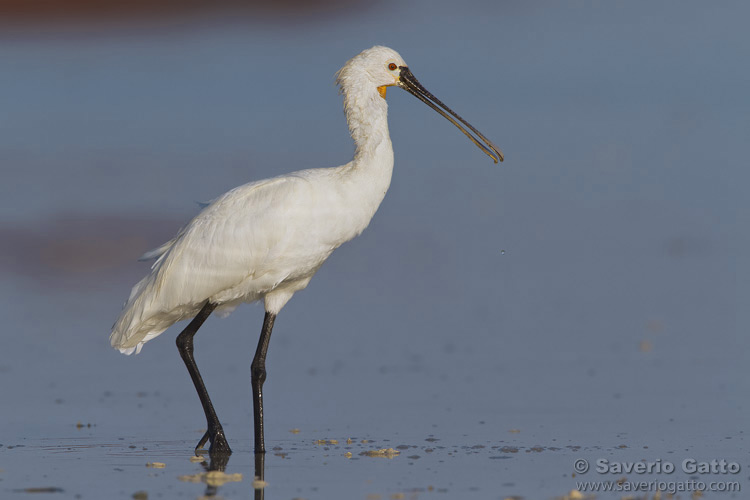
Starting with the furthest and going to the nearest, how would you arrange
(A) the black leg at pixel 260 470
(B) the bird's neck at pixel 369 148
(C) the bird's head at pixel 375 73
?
1. (C) the bird's head at pixel 375 73
2. (B) the bird's neck at pixel 369 148
3. (A) the black leg at pixel 260 470

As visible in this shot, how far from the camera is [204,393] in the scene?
10.5 m

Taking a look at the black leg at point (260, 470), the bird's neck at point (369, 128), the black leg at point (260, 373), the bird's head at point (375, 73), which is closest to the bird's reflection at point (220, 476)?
the black leg at point (260, 470)

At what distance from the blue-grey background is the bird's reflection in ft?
0.30

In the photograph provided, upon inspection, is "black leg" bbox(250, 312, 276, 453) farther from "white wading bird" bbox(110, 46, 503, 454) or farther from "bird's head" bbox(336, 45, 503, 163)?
"bird's head" bbox(336, 45, 503, 163)

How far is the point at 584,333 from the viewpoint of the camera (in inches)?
561

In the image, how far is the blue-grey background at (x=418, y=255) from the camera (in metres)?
10.1

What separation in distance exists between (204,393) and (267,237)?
1.36 m

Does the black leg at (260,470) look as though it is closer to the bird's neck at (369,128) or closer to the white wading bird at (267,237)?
the white wading bird at (267,237)

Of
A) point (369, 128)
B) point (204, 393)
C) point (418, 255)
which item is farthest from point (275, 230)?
point (418, 255)

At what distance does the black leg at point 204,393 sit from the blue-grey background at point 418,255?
0.25m

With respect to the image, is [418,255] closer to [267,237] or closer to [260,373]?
[260,373]

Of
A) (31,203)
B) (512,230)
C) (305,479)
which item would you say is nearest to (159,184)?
(31,203)

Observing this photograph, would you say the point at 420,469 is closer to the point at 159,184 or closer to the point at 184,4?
the point at 159,184

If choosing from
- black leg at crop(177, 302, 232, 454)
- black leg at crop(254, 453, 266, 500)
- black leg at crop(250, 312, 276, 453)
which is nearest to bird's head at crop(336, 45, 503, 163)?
black leg at crop(250, 312, 276, 453)
